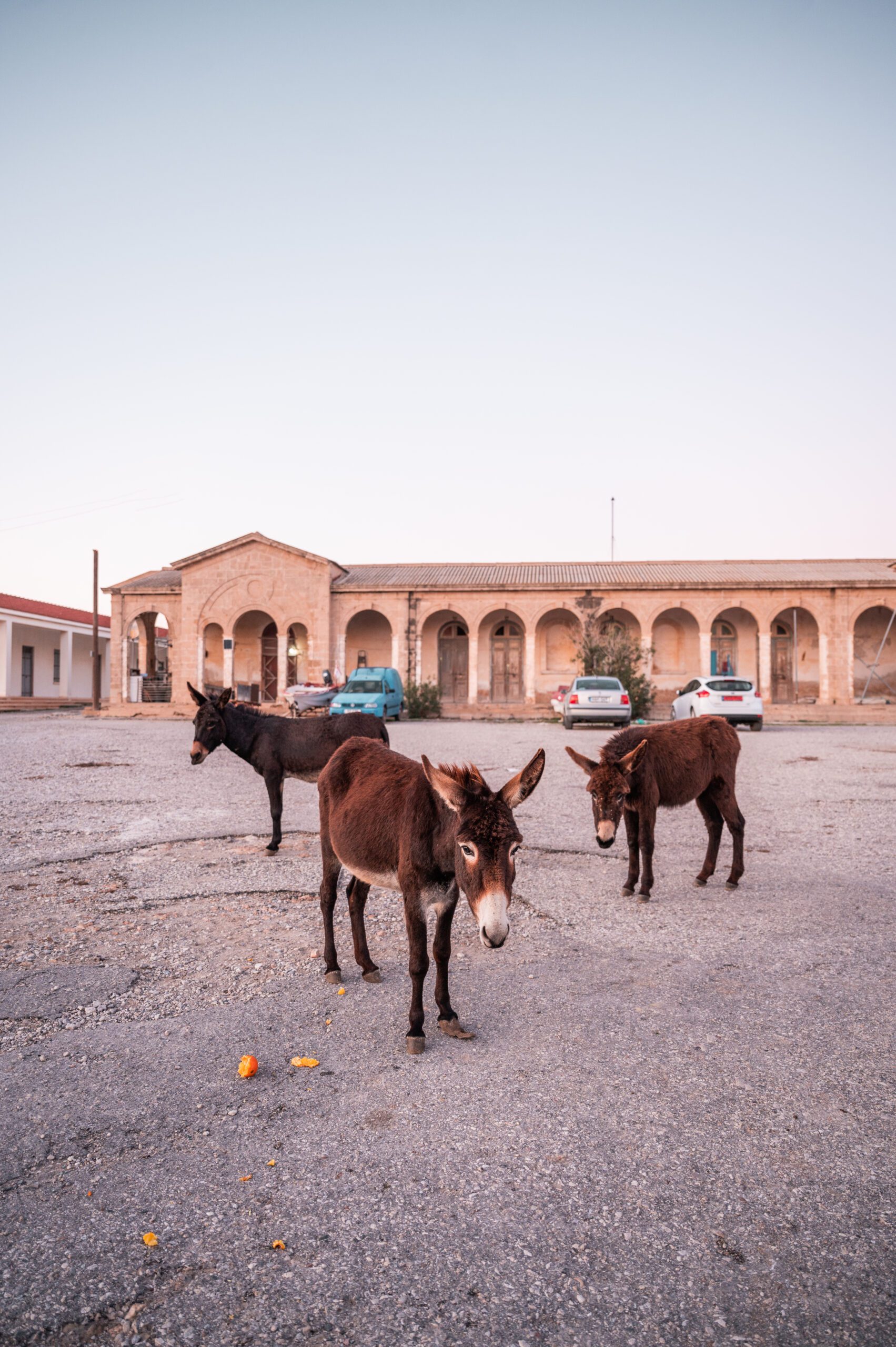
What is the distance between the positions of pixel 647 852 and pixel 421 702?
2446 centimetres

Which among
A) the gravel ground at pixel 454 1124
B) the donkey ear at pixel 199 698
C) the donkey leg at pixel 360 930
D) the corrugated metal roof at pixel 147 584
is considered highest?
the corrugated metal roof at pixel 147 584

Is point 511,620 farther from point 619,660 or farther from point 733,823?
A: point 733,823

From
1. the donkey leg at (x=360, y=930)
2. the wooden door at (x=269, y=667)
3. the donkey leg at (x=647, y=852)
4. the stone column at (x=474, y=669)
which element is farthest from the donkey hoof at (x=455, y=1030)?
the wooden door at (x=269, y=667)

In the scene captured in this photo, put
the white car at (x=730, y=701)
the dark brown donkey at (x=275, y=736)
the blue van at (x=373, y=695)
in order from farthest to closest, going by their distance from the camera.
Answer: the blue van at (x=373, y=695), the white car at (x=730, y=701), the dark brown donkey at (x=275, y=736)

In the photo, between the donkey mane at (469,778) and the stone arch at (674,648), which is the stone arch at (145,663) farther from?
the donkey mane at (469,778)

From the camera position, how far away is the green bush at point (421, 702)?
29750 mm

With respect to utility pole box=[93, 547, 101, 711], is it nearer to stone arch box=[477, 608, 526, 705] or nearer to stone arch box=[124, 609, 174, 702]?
stone arch box=[124, 609, 174, 702]

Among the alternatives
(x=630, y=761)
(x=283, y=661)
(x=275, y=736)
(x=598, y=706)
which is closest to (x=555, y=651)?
(x=283, y=661)

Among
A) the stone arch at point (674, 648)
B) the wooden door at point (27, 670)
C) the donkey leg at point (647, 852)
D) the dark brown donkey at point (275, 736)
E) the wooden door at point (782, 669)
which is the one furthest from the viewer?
the wooden door at point (27, 670)

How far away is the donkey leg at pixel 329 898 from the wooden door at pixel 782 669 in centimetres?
3420

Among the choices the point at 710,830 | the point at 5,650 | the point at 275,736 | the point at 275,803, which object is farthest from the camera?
the point at 5,650

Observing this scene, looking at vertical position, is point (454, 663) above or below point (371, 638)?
below

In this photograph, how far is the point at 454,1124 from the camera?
255 cm

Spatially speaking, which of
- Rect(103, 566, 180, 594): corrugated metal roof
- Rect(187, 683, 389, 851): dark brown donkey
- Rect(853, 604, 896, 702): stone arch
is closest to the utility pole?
Rect(103, 566, 180, 594): corrugated metal roof
